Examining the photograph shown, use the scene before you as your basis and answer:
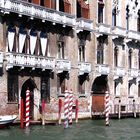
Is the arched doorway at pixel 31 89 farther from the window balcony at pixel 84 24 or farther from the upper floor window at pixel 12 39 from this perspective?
the window balcony at pixel 84 24

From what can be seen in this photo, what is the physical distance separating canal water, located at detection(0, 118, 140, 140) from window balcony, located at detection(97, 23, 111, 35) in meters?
5.11

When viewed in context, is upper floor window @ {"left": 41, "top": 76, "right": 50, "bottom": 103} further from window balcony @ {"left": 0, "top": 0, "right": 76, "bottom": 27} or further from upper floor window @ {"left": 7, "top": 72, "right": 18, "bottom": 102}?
window balcony @ {"left": 0, "top": 0, "right": 76, "bottom": 27}

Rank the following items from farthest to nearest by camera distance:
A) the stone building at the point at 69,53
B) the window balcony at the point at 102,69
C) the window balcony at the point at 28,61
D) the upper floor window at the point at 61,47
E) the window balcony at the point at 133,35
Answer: the window balcony at the point at 133,35
the window balcony at the point at 102,69
the upper floor window at the point at 61,47
the stone building at the point at 69,53
the window balcony at the point at 28,61

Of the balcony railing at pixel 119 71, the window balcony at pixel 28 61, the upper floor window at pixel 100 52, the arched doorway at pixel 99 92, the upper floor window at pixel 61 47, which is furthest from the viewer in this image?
the balcony railing at pixel 119 71

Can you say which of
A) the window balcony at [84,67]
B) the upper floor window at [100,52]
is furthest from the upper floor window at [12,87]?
the upper floor window at [100,52]

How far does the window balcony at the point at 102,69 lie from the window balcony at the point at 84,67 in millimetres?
850

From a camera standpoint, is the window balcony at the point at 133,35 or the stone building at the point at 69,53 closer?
the stone building at the point at 69,53

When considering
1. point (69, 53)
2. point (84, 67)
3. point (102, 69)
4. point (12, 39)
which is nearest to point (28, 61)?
point (12, 39)

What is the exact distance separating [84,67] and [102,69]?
1.55 metres

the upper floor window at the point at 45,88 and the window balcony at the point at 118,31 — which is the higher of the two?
the window balcony at the point at 118,31

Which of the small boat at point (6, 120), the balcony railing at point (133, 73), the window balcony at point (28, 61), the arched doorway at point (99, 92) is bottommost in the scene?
the small boat at point (6, 120)

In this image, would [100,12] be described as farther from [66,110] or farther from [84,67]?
[66,110]

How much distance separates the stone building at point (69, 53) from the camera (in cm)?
1947

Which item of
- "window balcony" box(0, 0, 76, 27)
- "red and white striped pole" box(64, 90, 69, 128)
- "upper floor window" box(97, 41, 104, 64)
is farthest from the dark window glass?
"red and white striped pole" box(64, 90, 69, 128)
